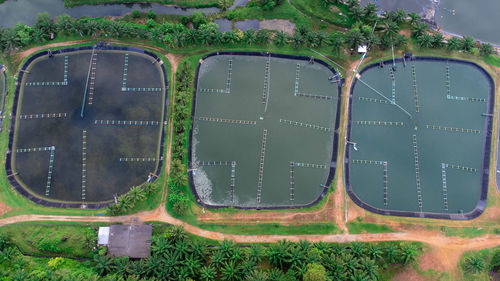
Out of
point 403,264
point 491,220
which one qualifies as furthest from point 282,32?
point 491,220

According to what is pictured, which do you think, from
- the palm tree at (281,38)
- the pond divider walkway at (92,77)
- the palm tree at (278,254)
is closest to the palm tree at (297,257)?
the palm tree at (278,254)

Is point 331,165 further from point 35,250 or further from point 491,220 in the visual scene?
point 35,250

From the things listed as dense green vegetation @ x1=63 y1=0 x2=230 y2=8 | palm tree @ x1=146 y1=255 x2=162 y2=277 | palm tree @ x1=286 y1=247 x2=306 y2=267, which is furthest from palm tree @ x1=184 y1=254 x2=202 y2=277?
dense green vegetation @ x1=63 y1=0 x2=230 y2=8

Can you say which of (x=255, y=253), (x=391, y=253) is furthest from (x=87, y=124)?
(x=391, y=253)

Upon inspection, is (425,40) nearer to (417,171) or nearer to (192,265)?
(417,171)

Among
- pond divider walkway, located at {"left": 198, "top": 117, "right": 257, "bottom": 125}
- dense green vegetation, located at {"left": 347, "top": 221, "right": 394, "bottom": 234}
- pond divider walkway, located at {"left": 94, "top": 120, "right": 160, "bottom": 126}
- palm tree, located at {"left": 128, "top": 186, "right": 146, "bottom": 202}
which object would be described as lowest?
dense green vegetation, located at {"left": 347, "top": 221, "right": 394, "bottom": 234}

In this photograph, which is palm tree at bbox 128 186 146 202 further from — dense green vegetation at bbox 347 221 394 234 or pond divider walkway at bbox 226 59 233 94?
dense green vegetation at bbox 347 221 394 234
